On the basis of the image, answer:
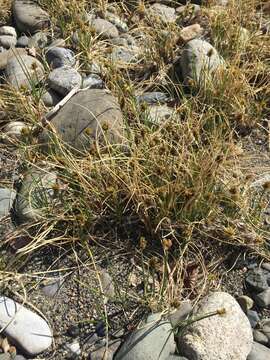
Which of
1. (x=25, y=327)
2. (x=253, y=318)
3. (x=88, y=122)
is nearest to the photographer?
(x=25, y=327)

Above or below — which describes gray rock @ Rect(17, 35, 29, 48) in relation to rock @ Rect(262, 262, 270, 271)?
above

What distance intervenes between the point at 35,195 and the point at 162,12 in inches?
82.7

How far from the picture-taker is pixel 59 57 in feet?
12.9

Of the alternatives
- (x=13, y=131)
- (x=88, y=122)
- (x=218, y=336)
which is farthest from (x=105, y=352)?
(x=13, y=131)

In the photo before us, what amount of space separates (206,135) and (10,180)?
3.89ft

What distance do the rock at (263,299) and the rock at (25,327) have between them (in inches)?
40.2

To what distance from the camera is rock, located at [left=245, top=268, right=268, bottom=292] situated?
2.83 meters

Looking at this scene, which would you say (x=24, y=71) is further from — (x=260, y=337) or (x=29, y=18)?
(x=260, y=337)

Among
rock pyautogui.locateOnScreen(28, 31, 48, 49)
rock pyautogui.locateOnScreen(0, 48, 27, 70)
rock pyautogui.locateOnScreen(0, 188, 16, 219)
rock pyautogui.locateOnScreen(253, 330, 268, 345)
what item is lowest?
rock pyautogui.locateOnScreen(253, 330, 268, 345)

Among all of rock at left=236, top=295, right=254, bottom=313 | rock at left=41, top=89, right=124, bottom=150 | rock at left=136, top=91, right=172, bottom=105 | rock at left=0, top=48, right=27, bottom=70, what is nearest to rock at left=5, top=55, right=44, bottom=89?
rock at left=0, top=48, right=27, bottom=70

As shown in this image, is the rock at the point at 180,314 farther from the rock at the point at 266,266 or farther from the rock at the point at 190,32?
the rock at the point at 190,32

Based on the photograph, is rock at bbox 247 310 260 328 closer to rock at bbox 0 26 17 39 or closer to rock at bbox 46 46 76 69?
rock at bbox 46 46 76 69

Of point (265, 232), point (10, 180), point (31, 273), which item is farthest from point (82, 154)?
point (265, 232)

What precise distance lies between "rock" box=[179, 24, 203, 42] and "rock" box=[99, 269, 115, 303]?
2028 millimetres
